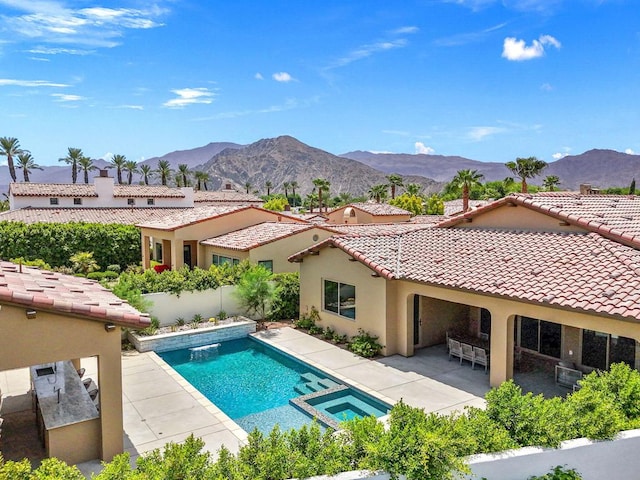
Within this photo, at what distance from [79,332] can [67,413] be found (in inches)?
76.5

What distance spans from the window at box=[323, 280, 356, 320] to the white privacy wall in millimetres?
4870

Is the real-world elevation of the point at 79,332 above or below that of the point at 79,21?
below

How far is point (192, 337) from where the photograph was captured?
19562 millimetres

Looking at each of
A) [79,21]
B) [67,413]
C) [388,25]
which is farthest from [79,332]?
→ [388,25]

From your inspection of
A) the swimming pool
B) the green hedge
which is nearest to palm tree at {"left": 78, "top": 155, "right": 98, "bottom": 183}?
the green hedge

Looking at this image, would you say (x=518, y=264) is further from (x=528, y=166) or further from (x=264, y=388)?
(x=528, y=166)

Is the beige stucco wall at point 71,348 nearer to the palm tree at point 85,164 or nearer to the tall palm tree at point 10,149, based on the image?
the tall palm tree at point 10,149

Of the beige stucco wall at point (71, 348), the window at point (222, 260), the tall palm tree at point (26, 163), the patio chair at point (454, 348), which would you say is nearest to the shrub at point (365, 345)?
the patio chair at point (454, 348)

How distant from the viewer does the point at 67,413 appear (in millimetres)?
9500

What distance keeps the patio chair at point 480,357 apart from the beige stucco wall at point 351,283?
116 inches

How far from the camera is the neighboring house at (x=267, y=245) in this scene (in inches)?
1022

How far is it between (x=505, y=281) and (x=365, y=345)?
5988mm

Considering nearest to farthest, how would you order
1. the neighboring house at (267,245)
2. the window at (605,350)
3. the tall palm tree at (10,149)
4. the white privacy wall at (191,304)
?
the window at (605,350)
the white privacy wall at (191,304)
the neighboring house at (267,245)
the tall palm tree at (10,149)

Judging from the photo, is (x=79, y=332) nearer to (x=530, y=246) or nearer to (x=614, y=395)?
(x=614, y=395)
